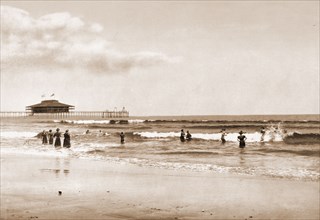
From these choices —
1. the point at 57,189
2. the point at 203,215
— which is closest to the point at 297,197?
the point at 203,215

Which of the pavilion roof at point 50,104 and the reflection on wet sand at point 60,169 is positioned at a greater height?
the pavilion roof at point 50,104

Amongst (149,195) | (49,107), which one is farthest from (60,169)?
(49,107)

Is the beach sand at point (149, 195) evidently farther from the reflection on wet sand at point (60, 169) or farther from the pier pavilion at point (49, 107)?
the pier pavilion at point (49, 107)

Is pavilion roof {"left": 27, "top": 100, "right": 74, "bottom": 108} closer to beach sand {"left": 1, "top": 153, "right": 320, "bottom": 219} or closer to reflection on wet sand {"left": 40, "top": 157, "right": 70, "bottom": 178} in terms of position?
reflection on wet sand {"left": 40, "top": 157, "right": 70, "bottom": 178}

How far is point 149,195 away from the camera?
38.8ft

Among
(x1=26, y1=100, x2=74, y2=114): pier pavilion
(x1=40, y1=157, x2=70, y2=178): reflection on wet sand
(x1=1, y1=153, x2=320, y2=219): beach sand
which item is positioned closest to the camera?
(x1=1, y1=153, x2=320, y2=219): beach sand

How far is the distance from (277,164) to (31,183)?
12.5 meters

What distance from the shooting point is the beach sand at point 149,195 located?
964 cm

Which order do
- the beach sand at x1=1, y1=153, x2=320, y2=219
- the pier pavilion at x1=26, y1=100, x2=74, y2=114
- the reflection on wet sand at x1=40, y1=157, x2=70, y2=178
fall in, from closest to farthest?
the beach sand at x1=1, y1=153, x2=320, y2=219, the reflection on wet sand at x1=40, y1=157, x2=70, y2=178, the pier pavilion at x1=26, y1=100, x2=74, y2=114

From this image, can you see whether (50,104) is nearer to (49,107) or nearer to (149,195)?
(49,107)

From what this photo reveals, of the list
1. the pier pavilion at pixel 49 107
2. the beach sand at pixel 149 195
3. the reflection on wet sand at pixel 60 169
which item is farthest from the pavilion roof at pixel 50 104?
the beach sand at pixel 149 195

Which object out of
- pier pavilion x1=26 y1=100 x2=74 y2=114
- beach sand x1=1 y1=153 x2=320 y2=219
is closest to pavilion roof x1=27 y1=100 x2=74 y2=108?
pier pavilion x1=26 y1=100 x2=74 y2=114

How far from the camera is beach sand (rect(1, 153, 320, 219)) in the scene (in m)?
9.64

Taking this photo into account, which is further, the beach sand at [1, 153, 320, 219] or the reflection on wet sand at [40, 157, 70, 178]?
the reflection on wet sand at [40, 157, 70, 178]
